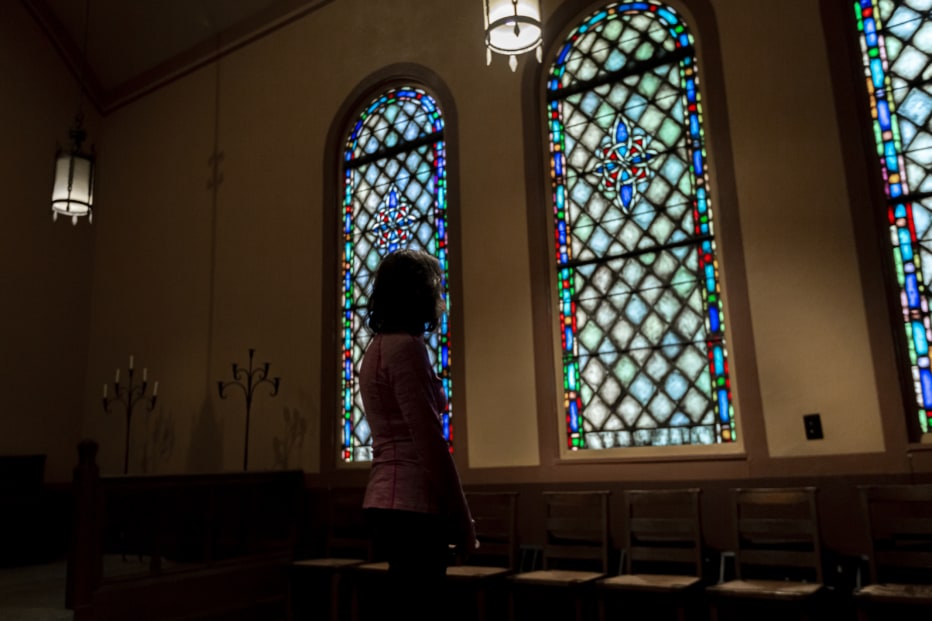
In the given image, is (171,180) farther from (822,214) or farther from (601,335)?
(822,214)

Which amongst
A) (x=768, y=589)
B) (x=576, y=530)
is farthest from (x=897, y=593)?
(x=576, y=530)

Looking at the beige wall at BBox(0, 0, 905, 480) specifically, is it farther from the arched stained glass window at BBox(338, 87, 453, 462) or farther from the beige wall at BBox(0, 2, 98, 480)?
the arched stained glass window at BBox(338, 87, 453, 462)

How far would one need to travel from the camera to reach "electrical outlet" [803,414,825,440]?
12.0 feet

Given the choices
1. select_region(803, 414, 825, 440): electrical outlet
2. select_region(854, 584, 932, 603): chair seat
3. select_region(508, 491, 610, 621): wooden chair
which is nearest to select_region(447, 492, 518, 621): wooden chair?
select_region(508, 491, 610, 621): wooden chair

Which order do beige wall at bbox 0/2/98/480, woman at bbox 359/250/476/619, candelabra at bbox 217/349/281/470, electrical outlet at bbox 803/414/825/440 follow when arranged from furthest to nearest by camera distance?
1. beige wall at bbox 0/2/98/480
2. candelabra at bbox 217/349/281/470
3. electrical outlet at bbox 803/414/825/440
4. woman at bbox 359/250/476/619

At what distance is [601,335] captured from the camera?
4.41 metres

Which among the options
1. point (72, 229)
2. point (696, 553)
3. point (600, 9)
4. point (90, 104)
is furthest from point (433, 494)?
point (90, 104)

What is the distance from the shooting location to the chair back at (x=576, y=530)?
392 cm

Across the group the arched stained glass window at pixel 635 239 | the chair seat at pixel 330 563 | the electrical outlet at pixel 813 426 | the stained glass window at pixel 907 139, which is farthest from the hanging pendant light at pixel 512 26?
the chair seat at pixel 330 563

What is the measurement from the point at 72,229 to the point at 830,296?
243 inches

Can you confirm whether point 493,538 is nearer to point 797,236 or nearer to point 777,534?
point 777,534

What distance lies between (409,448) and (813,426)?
2.60 m

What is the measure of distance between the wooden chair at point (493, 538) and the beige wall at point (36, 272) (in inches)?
160

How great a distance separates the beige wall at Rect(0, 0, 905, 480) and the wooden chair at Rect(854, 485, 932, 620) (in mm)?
298
